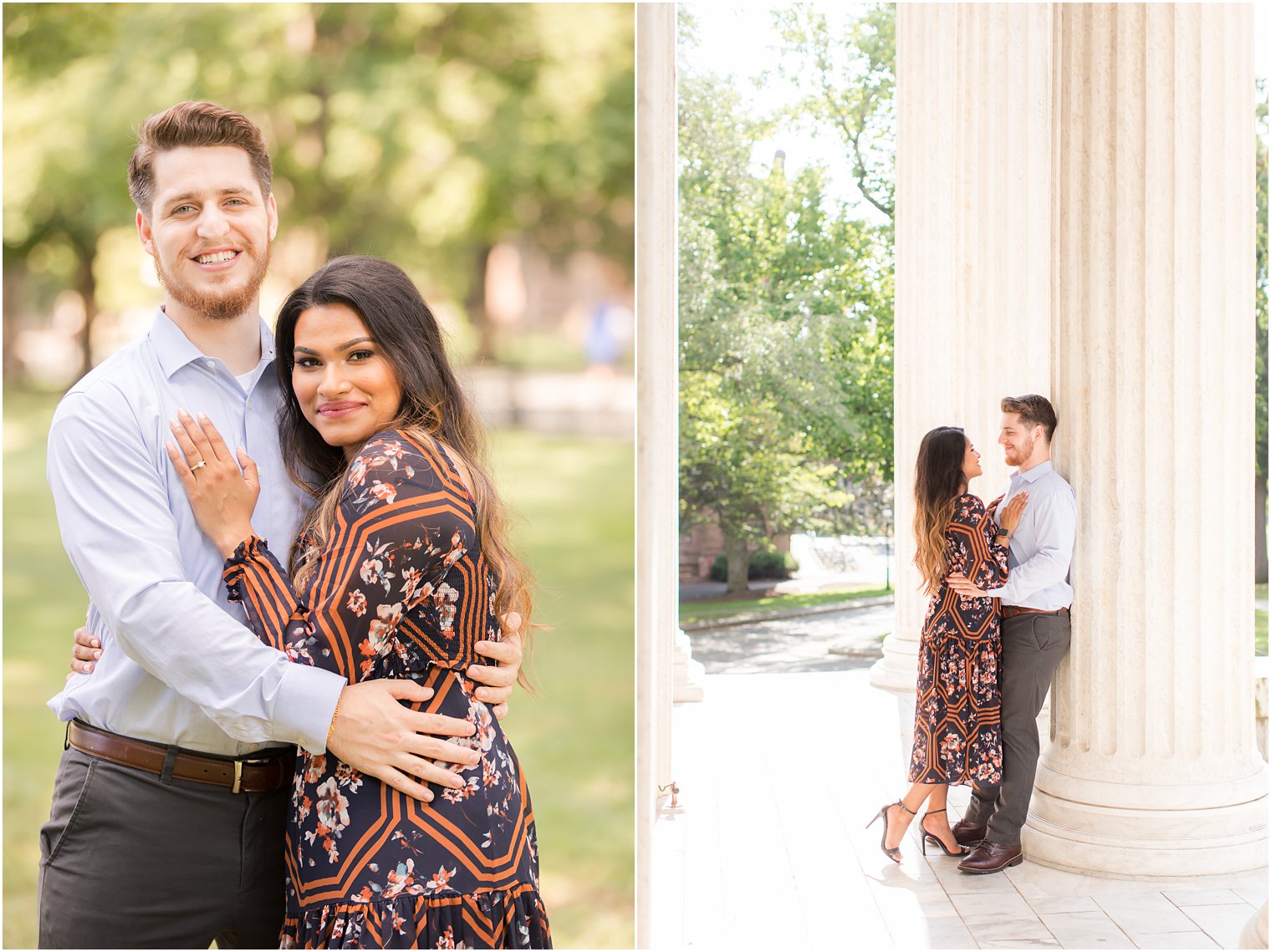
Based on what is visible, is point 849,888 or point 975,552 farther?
point 975,552

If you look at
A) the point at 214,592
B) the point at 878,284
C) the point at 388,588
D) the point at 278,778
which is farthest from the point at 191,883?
the point at 878,284

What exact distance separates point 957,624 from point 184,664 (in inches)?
218

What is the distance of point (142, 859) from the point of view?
3.26m

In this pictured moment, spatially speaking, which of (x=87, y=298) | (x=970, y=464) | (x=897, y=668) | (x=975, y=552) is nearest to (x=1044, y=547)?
(x=975, y=552)

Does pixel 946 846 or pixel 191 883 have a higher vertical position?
pixel 191 883

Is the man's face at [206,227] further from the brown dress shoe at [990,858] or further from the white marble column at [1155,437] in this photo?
the brown dress shoe at [990,858]

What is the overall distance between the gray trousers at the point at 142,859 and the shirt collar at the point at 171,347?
44.9 inches

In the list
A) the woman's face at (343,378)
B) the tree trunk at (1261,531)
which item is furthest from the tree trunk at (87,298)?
the tree trunk at (1261,531)

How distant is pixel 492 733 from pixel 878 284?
29017mm

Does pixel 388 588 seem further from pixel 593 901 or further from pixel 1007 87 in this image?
pixel 1007 87

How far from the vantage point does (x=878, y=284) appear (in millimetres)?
30875

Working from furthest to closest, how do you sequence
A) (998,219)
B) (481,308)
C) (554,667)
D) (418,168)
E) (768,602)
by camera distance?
(768,602), (481,308), (418,168), (554,667), (998,219)

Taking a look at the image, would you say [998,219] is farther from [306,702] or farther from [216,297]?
[306,702]

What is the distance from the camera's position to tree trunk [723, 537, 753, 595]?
101 ft
